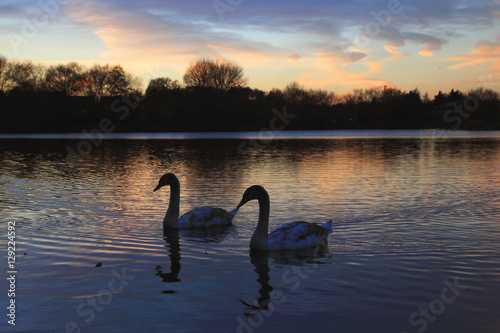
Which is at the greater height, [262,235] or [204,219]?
[262,235]

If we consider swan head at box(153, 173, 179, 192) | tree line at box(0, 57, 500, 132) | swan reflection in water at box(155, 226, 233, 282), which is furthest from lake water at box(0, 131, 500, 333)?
tree line at box(0, 57, 500, 132)

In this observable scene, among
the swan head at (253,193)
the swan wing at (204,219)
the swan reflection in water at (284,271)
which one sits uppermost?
the swan head at (253,193)

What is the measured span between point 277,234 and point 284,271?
1.64 m

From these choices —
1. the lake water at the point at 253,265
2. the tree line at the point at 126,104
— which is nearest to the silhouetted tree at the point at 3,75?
the tree line at the point at 126,104

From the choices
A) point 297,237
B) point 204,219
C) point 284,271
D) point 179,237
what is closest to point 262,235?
point 297,237

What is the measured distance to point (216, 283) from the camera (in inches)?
350

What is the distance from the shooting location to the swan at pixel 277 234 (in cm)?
1093

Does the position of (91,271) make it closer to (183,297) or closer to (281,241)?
(183,297)

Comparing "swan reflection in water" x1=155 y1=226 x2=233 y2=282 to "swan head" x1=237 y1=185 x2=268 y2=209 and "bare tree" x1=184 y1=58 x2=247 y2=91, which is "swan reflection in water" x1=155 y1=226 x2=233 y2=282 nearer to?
"swan head" x1=237 y1=185 x2=268 y2=209

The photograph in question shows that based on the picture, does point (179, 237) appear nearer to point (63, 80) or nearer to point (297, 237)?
point (297, 237)

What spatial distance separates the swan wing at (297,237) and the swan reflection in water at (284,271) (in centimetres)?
12

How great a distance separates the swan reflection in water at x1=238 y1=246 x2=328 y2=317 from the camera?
26.2 ft

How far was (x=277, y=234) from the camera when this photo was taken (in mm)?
11320

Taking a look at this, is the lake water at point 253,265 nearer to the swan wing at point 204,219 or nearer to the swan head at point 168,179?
the swan wing at point 204,219
